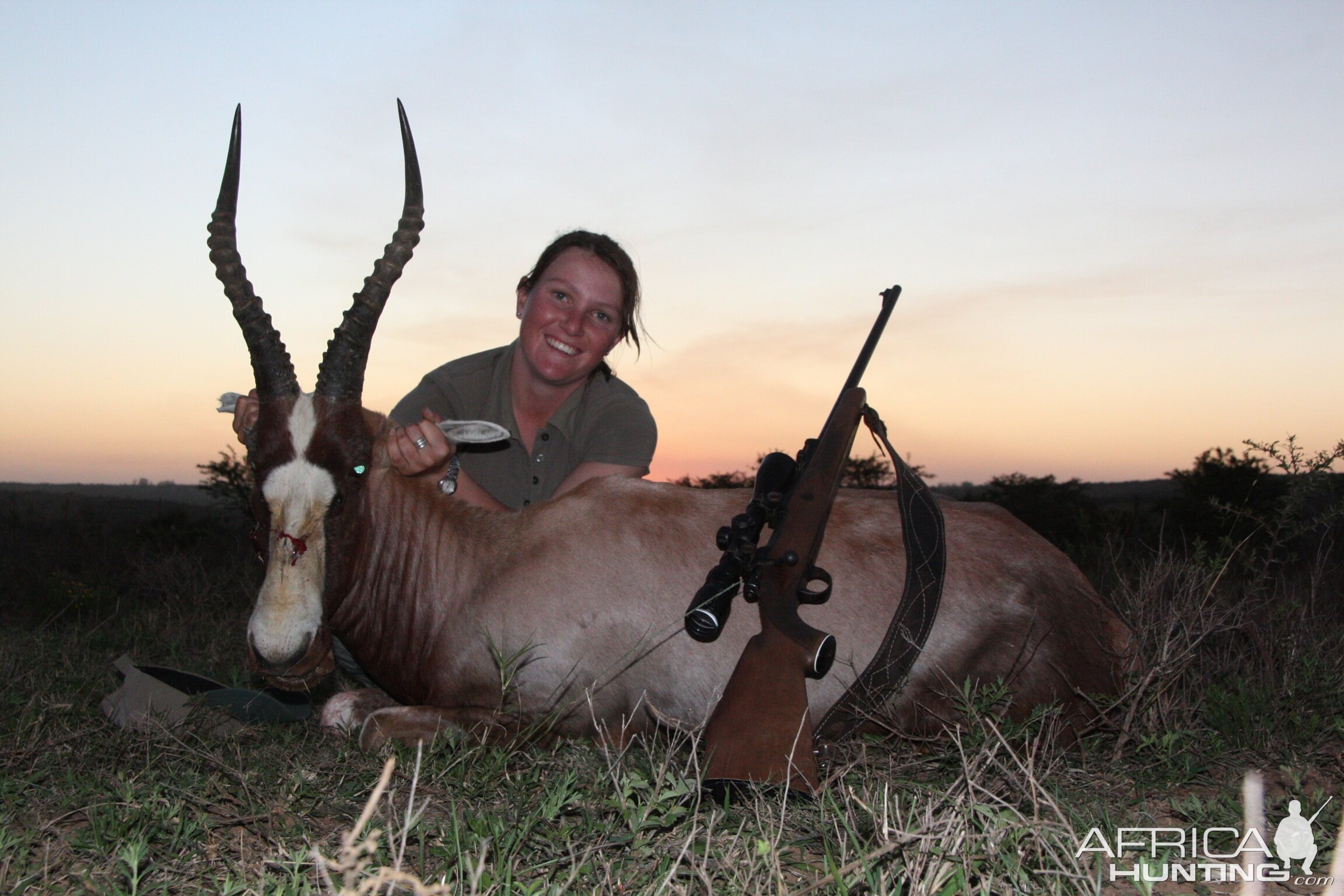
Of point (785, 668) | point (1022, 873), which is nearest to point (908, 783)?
point (785, 668)

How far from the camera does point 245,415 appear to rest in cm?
416

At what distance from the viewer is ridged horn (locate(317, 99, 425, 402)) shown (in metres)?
4.14

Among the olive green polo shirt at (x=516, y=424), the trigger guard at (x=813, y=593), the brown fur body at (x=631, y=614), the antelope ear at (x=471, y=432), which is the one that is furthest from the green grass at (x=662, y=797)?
the olive green polo shirt at (x=516, y=424)

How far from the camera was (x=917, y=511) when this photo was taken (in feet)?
12.5

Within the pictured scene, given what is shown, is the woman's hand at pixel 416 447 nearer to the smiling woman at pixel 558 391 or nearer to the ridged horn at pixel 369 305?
the ridged horn at pixel 369 305

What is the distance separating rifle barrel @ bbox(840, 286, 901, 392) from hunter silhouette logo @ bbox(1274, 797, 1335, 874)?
2.02 metres

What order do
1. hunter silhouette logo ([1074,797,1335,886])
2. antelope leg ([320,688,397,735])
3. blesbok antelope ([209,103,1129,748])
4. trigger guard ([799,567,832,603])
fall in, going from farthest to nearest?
antelope leg ([320,688,397,735])
blesbok antelope ([209,103,1129,748])
trigger guard ([799,567,832,603])
hunter silhouette logo ([1074,797,1335,886])

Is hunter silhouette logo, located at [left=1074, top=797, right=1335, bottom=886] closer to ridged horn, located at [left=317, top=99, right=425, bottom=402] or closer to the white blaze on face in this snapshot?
the white blaze on face

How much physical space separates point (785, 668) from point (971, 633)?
108 cm

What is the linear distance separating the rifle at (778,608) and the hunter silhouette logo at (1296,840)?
1314mm

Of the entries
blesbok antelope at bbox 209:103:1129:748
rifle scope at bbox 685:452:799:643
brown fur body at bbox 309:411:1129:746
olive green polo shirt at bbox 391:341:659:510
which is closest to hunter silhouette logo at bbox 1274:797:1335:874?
blesbok antelope at bbox 209:103:1129:748

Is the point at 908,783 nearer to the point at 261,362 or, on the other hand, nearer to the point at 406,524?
the point at 406,524

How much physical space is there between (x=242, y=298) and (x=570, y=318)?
6.19 feet

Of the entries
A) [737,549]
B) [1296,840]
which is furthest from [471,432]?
[1296,840]
